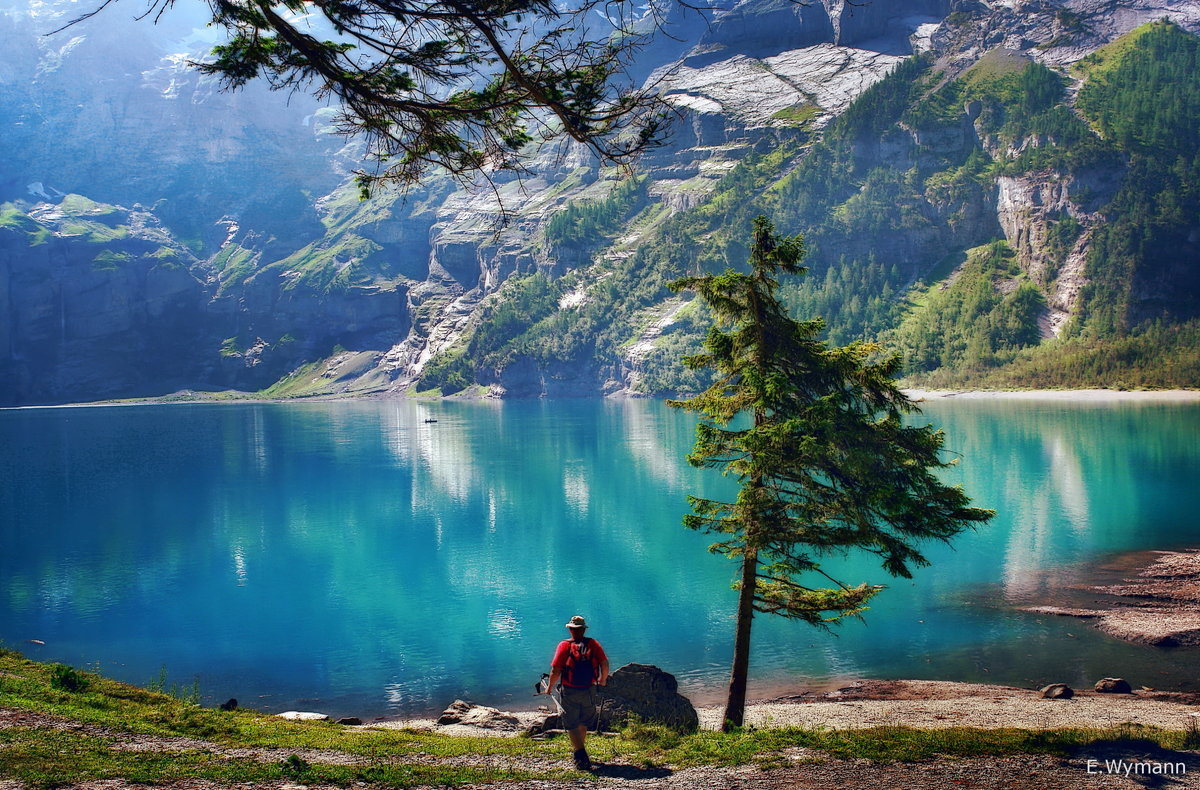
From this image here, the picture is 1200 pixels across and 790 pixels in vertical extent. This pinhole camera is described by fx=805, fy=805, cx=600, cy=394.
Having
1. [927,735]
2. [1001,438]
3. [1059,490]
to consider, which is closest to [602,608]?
Result: [927,735]

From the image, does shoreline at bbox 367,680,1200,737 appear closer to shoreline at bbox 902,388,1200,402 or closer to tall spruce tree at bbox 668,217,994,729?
tall spruce tree at bbox 668,217,994,729

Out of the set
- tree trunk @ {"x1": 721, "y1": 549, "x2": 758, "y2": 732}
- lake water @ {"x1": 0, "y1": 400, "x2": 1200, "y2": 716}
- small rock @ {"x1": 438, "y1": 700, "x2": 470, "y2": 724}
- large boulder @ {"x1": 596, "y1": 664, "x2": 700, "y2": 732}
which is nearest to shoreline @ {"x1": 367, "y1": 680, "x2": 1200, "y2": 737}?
small rock @ {"x1": 438, "y1": 700, "x2": 470, "y2": 724}

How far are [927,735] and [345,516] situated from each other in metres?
62.5

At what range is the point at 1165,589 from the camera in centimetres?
3903

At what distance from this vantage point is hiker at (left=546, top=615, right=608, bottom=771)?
14.5 m

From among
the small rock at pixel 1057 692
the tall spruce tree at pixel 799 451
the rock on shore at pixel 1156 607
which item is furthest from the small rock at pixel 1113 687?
the tall spruce tree at pixel 799 451

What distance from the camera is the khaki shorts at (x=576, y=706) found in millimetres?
14539

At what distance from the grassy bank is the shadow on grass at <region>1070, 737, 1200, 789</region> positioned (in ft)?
0.67

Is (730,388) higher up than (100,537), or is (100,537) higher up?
(730,388)

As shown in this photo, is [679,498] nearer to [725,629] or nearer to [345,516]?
[345,516]

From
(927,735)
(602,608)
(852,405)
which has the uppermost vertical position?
(852,405)

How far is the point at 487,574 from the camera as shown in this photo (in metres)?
51.2

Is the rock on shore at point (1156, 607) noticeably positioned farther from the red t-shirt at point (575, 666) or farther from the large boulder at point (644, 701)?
the red t-shirt at point (575, 666)

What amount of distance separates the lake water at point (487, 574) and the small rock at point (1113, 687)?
6.22 feet
